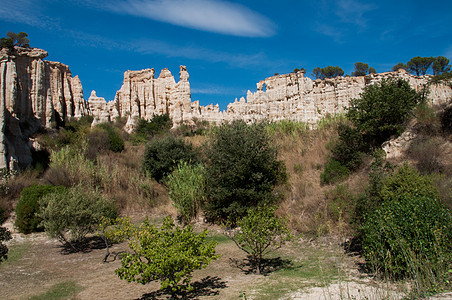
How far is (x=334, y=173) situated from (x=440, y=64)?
4794 centimetres

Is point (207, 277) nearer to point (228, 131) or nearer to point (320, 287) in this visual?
point (320, 287)

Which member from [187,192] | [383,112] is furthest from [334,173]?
[187,192]

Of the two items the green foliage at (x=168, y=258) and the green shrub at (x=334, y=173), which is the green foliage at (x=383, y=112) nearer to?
the green shrub at (x=334, y=173)

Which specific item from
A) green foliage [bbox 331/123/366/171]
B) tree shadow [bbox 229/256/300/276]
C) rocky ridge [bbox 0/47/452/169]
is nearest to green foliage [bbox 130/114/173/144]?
rocky ridge [bbox 0/47/452/169]

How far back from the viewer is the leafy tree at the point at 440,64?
155ft

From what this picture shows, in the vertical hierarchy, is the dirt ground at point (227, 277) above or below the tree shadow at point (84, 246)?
above

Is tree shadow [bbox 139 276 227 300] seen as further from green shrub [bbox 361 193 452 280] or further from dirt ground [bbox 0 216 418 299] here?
green shrub [bbox 361 193 452 280]

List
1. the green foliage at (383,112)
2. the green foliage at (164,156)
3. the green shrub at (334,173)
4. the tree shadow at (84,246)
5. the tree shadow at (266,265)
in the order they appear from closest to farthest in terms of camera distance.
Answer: the tree shadow at (266,265)
the tree shadow at (84,246)
the green shrub at (334,173)
the green foliage at (383,112)
the green foliage at (164,156)

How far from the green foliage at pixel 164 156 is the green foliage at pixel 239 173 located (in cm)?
447

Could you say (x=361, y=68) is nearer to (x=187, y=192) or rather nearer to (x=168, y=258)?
(x=187, y=192)

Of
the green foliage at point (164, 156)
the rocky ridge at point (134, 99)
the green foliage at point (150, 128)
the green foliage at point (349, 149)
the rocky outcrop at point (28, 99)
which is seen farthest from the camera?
the green foliage at point (150, 128)

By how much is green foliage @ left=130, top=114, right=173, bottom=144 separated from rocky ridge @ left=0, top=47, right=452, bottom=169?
3.12 ft

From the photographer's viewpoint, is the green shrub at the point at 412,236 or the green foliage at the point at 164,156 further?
the green foliage at the point at 164,156

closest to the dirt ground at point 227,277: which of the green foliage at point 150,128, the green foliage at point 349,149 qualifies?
the green foliage at point 349,149
